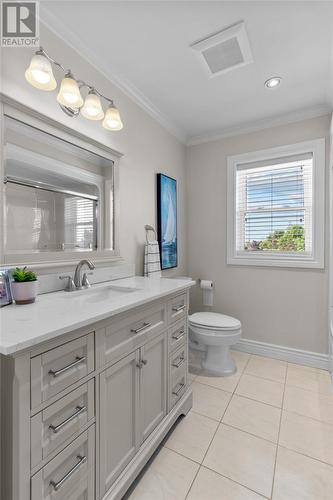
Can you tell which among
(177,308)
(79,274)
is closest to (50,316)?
(79,274)

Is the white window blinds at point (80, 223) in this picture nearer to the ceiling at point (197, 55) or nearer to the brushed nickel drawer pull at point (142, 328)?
the brushed nickel drawer pull at point (142, 328)

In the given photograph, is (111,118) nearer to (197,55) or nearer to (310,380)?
(197,55)

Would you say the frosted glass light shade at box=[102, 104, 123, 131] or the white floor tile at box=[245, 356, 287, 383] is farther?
the white floor tile at box=[245, 356, 287, 383]

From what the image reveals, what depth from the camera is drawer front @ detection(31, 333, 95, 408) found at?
74 cm

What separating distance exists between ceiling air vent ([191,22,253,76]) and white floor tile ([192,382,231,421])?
97.6 inches

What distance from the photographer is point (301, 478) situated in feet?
3.98

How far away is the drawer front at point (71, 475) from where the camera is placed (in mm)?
762

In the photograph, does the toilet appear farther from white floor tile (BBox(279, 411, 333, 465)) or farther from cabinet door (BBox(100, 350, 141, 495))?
cabinet door (BBox(100, 350, 141, 495))

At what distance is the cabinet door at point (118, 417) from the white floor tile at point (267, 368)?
1457mm

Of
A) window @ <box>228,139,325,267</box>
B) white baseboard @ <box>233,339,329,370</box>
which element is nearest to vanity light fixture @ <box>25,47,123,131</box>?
window @ <box>228,139,325,267</box>

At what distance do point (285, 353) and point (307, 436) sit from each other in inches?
40.1

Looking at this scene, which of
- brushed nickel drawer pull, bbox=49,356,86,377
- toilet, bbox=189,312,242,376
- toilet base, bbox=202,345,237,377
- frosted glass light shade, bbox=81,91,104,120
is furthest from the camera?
toilet base, bbox=202,345,237,377

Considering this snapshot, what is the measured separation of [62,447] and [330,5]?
2.42m

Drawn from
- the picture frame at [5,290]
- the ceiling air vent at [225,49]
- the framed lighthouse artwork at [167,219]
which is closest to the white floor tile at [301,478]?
the picture frame at [5,290]
